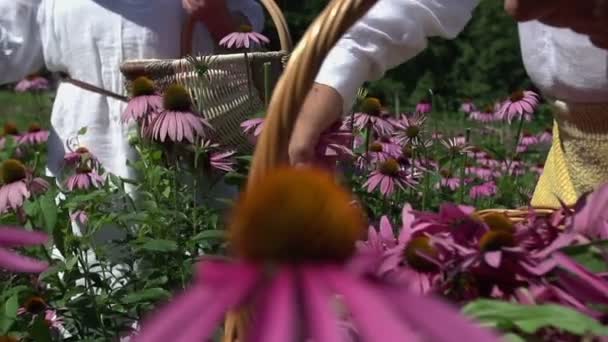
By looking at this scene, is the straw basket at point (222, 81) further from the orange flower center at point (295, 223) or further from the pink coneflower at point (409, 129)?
the orange flower center at point (295, 223)

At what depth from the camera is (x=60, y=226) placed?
124 centimetres

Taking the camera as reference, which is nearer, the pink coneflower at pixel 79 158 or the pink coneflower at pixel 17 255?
the pink coneflower at pixel 17 255

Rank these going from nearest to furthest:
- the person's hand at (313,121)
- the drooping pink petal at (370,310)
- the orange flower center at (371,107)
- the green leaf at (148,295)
→ the drooping pink petal at (370,310) < the person's hand at (313,121) < the green leaf at (148,295) < the orange flower center at (371,107)

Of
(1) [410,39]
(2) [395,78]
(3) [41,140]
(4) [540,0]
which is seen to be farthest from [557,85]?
(2) [395,78]

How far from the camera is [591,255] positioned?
535 mm

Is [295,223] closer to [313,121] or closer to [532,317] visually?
[532,317]

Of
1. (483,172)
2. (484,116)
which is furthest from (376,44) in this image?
(484,116)

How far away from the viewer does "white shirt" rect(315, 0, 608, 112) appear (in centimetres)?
99

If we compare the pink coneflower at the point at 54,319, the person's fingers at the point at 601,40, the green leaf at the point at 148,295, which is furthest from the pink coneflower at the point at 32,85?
the person's fingers at the point at 601,40

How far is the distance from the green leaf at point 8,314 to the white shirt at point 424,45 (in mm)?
376

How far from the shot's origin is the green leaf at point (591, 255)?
532 millimetres

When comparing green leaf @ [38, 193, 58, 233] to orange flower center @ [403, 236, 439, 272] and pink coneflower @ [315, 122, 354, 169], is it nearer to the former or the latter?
pink coneflower @ [315, 122, 354, 169]

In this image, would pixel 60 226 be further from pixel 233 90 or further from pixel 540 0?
pixel 540 0

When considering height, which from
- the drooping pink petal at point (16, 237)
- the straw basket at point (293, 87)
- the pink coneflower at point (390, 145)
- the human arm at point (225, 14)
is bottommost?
the pink coneflower at point (390, 145)
